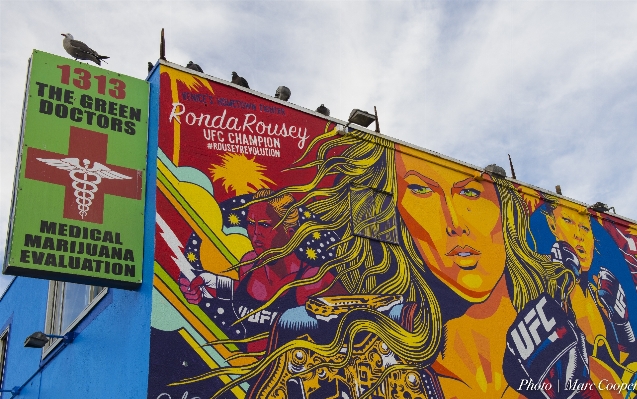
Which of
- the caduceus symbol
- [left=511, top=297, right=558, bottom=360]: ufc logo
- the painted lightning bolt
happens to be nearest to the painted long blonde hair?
[left=511, top=297, right=558, bottom=360]: ufc logo

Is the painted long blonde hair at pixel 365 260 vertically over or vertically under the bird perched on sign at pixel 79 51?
under

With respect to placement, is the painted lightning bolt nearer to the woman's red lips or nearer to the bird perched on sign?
the bird perched on sign

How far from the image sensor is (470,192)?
12984 mm

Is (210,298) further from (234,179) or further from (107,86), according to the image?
(107,86)

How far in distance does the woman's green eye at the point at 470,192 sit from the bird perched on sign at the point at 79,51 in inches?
265

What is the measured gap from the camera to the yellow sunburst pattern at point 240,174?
32.3 ft

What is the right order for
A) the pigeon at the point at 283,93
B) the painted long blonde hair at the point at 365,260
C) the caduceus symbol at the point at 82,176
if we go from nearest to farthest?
the caduceus symbol at the point at 82,176
the painted long blonde hair at the point at 365,260
the pigeon at the point at 283,93

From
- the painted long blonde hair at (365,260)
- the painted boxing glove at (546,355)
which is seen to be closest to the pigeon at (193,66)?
the painted long blonde hair at (365,260)

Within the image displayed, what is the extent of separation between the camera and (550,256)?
13.4 meters

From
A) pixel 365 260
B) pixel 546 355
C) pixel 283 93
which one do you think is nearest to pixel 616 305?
pixel 546 355

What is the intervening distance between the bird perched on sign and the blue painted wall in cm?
82

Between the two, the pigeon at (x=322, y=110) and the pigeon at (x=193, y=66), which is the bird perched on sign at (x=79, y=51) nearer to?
the pigeon at (x=193, y=66)

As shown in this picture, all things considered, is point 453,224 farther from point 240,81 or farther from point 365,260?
point 240,81

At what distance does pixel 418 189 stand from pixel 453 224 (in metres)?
0.89
